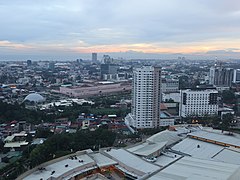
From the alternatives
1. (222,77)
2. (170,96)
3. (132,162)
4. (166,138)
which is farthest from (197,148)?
(222,77)

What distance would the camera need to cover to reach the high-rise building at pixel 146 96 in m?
17.4

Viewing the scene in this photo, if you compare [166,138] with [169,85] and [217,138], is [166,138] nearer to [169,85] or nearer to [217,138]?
[217,138]

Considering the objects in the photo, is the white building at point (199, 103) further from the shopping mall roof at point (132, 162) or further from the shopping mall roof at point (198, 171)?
the shopping mall roof at point (198, 171)

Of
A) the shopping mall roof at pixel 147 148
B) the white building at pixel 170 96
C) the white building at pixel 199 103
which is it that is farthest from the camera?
the white building at pixel 170 96

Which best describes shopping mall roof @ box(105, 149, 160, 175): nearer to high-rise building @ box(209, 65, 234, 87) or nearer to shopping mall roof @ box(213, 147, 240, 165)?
shopping mall roof @ box(213, 147, 240, 165)

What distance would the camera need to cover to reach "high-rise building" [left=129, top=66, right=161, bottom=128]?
1744cm

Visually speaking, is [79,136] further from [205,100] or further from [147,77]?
[205,100]

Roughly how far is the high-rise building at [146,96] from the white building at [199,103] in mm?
4056

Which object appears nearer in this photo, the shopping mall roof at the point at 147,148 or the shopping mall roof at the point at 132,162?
the shopping mall roof at the point at 132,162

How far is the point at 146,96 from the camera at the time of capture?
686 inches

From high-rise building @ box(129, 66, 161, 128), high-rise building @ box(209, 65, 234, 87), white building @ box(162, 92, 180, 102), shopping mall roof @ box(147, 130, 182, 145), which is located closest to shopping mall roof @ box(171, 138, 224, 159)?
shopping mall roof @ box(147, 130, 182, 145)

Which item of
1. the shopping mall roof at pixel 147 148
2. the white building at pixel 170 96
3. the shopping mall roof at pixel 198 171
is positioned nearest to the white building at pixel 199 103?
the white building at pixel 170 96

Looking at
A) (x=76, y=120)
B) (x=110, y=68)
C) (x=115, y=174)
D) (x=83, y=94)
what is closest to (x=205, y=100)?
(x=76, y=120)

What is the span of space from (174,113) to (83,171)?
1498 centimetres
